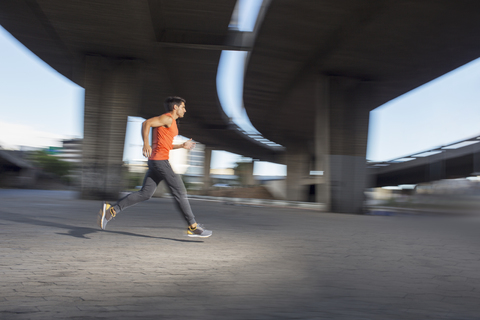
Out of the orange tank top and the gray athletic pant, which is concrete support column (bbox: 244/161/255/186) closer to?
the gray athletic pant

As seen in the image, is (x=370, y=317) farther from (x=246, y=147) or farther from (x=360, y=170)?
(x=246, y=147)

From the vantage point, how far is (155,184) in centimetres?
593

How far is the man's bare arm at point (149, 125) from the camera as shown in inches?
220

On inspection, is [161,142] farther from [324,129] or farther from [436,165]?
[436,165]

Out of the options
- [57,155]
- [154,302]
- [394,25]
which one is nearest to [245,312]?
[154,302]

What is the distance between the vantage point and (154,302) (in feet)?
10.0

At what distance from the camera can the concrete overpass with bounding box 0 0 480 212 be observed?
11914mm

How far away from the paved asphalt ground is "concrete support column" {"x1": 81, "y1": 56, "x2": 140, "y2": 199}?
10.5 m

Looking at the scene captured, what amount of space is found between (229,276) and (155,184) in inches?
91.4

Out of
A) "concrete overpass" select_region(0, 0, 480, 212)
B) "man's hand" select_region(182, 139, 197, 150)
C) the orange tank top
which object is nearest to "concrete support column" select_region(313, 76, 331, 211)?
"concrete overpass" select_region(0, 0, 480, 212)

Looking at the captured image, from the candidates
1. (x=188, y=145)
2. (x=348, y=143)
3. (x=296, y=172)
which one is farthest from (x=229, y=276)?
(x=296, y=172)

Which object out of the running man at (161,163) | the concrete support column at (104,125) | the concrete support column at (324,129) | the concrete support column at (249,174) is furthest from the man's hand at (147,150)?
the concrete support column at (249,174)

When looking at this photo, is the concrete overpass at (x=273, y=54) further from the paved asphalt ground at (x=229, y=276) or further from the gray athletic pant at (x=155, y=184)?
the paved asphalt ground at (x=229, y=276)

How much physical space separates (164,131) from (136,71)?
13088 mm
